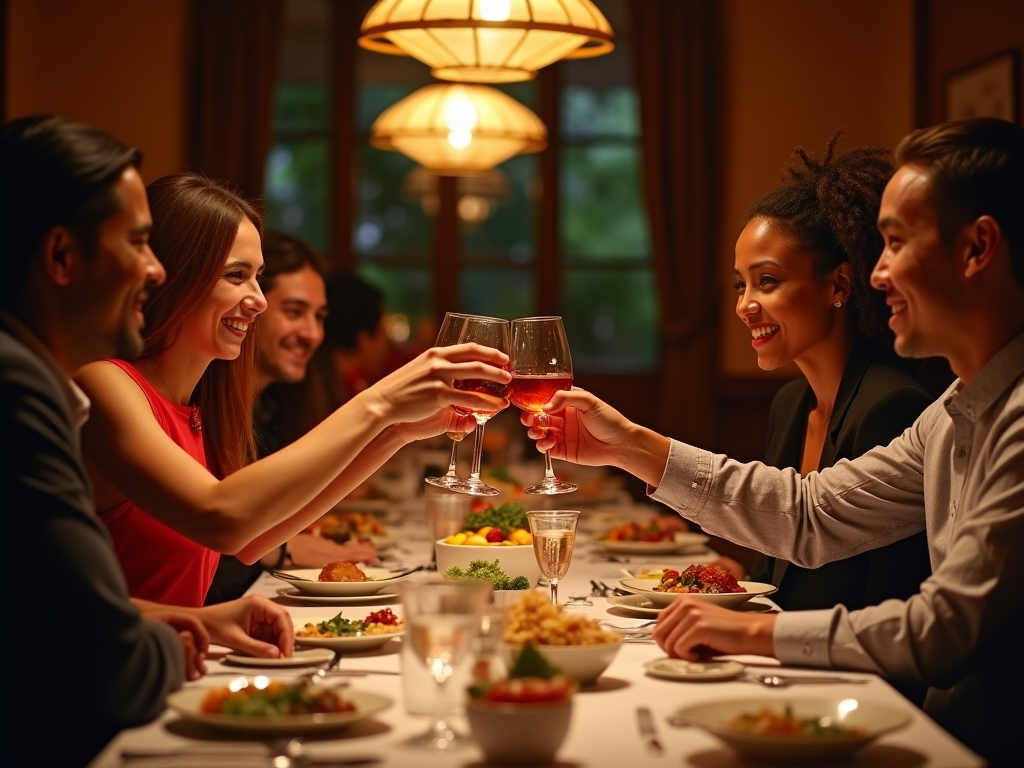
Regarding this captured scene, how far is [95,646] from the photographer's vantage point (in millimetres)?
1623

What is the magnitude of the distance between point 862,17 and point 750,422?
2.64 meters

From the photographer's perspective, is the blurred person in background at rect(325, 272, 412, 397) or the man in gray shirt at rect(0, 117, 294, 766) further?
the blurred person in background at rect(325, 272, 412, 397)


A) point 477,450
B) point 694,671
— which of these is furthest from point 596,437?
point 694,671

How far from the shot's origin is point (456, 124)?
5121 millimetres

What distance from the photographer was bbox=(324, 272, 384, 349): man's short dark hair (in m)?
5.99

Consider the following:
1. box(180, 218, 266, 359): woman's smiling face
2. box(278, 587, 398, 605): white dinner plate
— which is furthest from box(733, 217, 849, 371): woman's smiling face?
box(180, 218, 266, 359): woman's smiling face

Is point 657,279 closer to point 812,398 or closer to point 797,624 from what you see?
point 812,398

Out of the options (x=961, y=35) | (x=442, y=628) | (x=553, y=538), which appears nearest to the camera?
(x=442, y=628)

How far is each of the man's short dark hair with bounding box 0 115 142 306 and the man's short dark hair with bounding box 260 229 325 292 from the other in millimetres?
2446

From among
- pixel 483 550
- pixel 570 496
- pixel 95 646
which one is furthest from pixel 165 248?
pixel 570 496

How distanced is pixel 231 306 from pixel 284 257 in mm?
1721

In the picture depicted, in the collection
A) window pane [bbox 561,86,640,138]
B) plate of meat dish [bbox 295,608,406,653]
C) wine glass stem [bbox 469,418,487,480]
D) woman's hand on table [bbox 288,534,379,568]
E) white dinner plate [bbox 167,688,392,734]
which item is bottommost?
woman's hand on table [bbox 288,534,379,568]

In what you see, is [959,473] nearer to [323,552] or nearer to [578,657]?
[578,657]

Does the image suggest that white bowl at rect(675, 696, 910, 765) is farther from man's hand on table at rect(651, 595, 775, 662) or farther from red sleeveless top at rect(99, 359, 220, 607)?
red sleeveless top at rect(99, 359, 220, 607)
